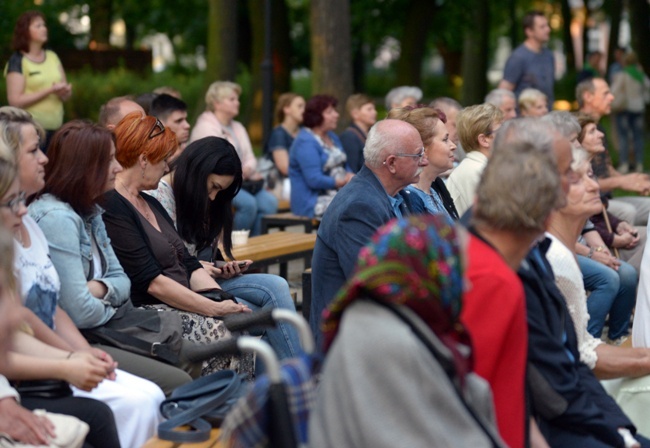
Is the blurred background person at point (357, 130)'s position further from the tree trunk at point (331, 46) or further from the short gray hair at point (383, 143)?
the short gray hair at point (383, 143)

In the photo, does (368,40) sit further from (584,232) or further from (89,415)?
(89,415)

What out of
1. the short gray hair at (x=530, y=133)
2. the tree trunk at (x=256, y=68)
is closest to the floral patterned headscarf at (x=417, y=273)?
the short gray hair at (x=530, y=133)

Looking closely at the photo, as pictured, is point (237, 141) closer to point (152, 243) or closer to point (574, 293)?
point (152, 243)

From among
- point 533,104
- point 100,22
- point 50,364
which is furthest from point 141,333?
point 100,22

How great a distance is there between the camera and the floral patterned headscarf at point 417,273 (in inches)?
110

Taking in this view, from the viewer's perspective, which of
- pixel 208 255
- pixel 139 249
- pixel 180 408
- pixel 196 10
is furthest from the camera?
pixel 196 10

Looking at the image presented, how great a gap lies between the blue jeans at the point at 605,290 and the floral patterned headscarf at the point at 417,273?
4581 mm

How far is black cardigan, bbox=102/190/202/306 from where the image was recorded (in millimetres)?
5434

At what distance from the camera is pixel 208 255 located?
649 cm

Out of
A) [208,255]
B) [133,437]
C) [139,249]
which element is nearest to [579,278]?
[133,437]

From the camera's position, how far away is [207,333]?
5.55 meters

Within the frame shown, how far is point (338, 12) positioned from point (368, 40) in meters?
11.8

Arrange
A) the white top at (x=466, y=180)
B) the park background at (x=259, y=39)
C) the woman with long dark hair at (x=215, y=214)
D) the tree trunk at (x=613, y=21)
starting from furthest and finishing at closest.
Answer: the tree trunk at (x=613, y=21) < the park background at (x=259, y=39) < the white top at (x=466, y=180) < the woman with long dark hair at (x=215, y=214)

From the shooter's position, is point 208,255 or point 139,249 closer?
point 139,249
